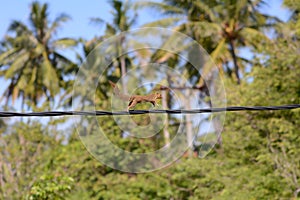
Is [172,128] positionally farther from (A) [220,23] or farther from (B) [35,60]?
(B) [35,60]

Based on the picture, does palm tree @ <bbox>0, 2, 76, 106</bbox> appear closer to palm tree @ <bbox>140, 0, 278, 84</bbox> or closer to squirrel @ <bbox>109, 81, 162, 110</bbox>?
palm tree @ <bbox>140, 0, 278, 84</bbox>

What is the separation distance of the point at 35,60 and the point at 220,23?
9.05m

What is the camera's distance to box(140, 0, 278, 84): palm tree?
17125 mm

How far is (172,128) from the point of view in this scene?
1212cm

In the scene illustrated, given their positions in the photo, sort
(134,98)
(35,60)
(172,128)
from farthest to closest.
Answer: (35,60) → (172,128) → (134,98)

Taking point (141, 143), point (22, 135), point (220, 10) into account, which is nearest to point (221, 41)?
point (220, 10)

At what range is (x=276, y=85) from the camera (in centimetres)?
1267

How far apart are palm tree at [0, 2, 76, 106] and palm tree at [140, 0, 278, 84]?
591cm

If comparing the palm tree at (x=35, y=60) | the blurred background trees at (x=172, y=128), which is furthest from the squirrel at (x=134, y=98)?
the palm tree at (x=35, y=60)

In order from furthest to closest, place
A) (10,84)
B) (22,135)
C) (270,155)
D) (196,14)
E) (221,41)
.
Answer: (10,84) → (196,14) → (221,41) → (22,135) → (270,155)

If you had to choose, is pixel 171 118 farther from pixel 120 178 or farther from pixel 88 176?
pixel 88 176

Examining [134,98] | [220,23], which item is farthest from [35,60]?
[134,98]

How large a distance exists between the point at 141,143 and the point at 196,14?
5062mm

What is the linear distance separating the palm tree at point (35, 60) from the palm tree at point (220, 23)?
5.91m
